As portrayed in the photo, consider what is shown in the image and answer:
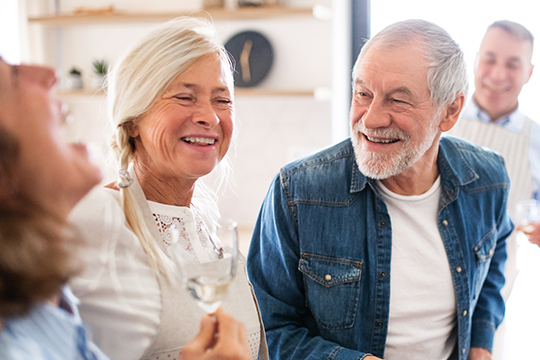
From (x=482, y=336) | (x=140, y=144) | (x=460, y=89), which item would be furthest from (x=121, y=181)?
(x=482, y=336)

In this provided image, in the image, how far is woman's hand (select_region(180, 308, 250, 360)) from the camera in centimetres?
77

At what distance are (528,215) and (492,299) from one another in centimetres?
30

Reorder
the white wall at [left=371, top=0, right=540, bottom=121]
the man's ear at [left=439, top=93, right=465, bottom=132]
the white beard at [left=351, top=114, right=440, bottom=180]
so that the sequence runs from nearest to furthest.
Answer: the white beard at [left=351, top=114, right=440, bottom=180], the man's ear at [left=439, top=93, right=465, bottom=132], the white wall at [left=371, top=0, right=540, bottom=121]

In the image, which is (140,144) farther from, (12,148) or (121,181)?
(12,148)

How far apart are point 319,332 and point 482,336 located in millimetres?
522

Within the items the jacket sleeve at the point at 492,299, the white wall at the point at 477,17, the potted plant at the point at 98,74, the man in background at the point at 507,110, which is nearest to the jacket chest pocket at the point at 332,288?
the jacket sleeve at the point at 492,299

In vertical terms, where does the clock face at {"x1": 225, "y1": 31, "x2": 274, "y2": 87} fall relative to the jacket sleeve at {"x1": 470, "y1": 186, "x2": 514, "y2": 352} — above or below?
above

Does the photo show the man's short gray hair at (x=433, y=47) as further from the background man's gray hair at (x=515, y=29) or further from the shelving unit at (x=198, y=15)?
the shelving unit at (x=198, y=15)

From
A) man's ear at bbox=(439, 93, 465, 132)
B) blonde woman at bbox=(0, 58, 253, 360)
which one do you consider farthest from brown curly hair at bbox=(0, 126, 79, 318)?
man's ear at bbox=(439, 93, 465, 132)

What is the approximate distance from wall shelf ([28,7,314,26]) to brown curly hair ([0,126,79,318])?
227 centimetres

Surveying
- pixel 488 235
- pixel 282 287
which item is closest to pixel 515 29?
pixel 488 235

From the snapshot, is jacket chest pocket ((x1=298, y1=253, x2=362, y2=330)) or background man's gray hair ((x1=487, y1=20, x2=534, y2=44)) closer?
jacket chest pocket ((x1=298, y1=253, x2=362, y2=330))

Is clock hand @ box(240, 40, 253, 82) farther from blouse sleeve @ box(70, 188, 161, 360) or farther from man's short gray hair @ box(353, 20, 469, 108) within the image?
blouse sleeve @ box(70, 188, 161, 360)

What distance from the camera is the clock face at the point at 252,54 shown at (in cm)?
284
